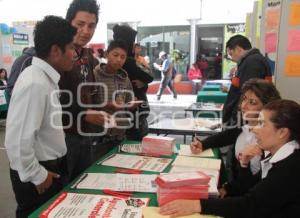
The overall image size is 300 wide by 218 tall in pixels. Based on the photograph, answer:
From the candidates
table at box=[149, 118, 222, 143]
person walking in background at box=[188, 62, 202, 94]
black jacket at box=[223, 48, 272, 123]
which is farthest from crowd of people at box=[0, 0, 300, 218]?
person walking in background at box=[188, 62, 202, 94]

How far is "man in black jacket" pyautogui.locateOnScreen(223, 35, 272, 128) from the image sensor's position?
2.71 metres

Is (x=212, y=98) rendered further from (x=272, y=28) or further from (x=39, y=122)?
(x=39, y=122)

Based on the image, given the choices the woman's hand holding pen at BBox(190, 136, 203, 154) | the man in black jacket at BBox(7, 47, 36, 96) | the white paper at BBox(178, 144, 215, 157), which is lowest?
the white paper at BBox(178, 144, 215, 157)

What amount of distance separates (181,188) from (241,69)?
1.95 meters

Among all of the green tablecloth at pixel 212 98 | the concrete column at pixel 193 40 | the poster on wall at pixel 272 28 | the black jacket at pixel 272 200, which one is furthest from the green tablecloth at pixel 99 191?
the concrete column at pixel 193 40

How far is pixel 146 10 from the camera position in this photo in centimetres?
936

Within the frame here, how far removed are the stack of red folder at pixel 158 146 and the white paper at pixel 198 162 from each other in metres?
0.09

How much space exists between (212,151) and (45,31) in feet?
4.09

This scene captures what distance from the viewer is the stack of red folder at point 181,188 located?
117 centimetres

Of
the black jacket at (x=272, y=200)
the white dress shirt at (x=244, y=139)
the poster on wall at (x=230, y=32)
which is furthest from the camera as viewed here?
the poster on wall at (x=230, y=32)

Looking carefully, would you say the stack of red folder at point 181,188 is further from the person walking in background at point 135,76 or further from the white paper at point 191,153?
the person walking in background at point 135,76

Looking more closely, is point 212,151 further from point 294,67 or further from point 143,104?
point 294,67

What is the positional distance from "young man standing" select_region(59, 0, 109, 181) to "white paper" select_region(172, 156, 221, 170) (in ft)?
1.62

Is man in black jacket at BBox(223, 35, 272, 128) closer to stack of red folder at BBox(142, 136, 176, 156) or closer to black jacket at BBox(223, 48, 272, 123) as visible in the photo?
black jacket at BBox(223, 48, 272, 123)
